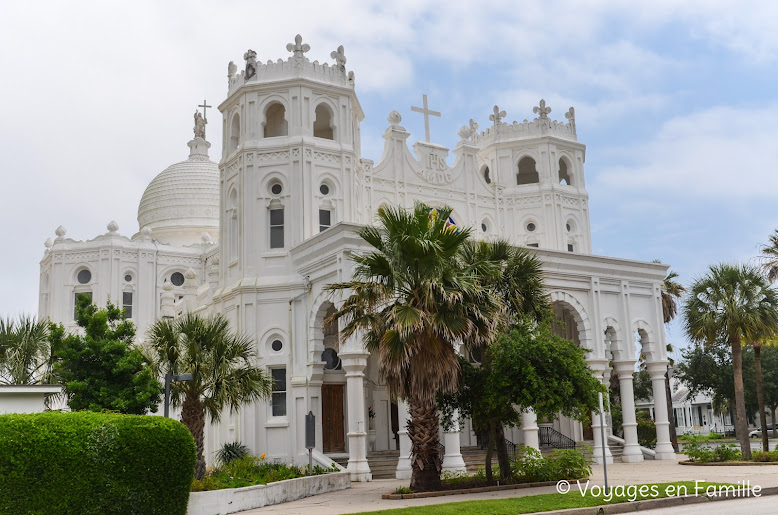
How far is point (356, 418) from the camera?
88.2 ft

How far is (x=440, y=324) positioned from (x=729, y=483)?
803 cm

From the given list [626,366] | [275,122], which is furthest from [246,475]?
[275,122]

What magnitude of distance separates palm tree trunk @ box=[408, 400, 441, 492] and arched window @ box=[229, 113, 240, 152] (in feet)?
60.9

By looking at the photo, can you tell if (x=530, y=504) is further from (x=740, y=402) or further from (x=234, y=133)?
(x=234, y=133)

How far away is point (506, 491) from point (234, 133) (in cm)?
2108

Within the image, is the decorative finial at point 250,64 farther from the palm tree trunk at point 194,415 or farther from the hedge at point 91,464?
the hedge at point 91,464

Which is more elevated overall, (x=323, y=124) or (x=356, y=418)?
(x=323, y=124)

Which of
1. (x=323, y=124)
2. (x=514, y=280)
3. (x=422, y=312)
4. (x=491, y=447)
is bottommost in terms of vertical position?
(x=491, y=447)

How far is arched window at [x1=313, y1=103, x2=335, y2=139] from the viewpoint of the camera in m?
36.0

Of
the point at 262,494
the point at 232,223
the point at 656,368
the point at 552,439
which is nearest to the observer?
the point at 262,494

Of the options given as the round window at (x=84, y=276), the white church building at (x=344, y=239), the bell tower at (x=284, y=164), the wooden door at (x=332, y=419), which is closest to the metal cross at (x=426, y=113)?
the white church building at (x=344, y=239)

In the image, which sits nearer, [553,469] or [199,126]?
[553,469]

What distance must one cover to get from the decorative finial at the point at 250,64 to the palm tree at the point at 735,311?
19.8 m

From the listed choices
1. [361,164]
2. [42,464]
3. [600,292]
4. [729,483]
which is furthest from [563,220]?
[42,464]
